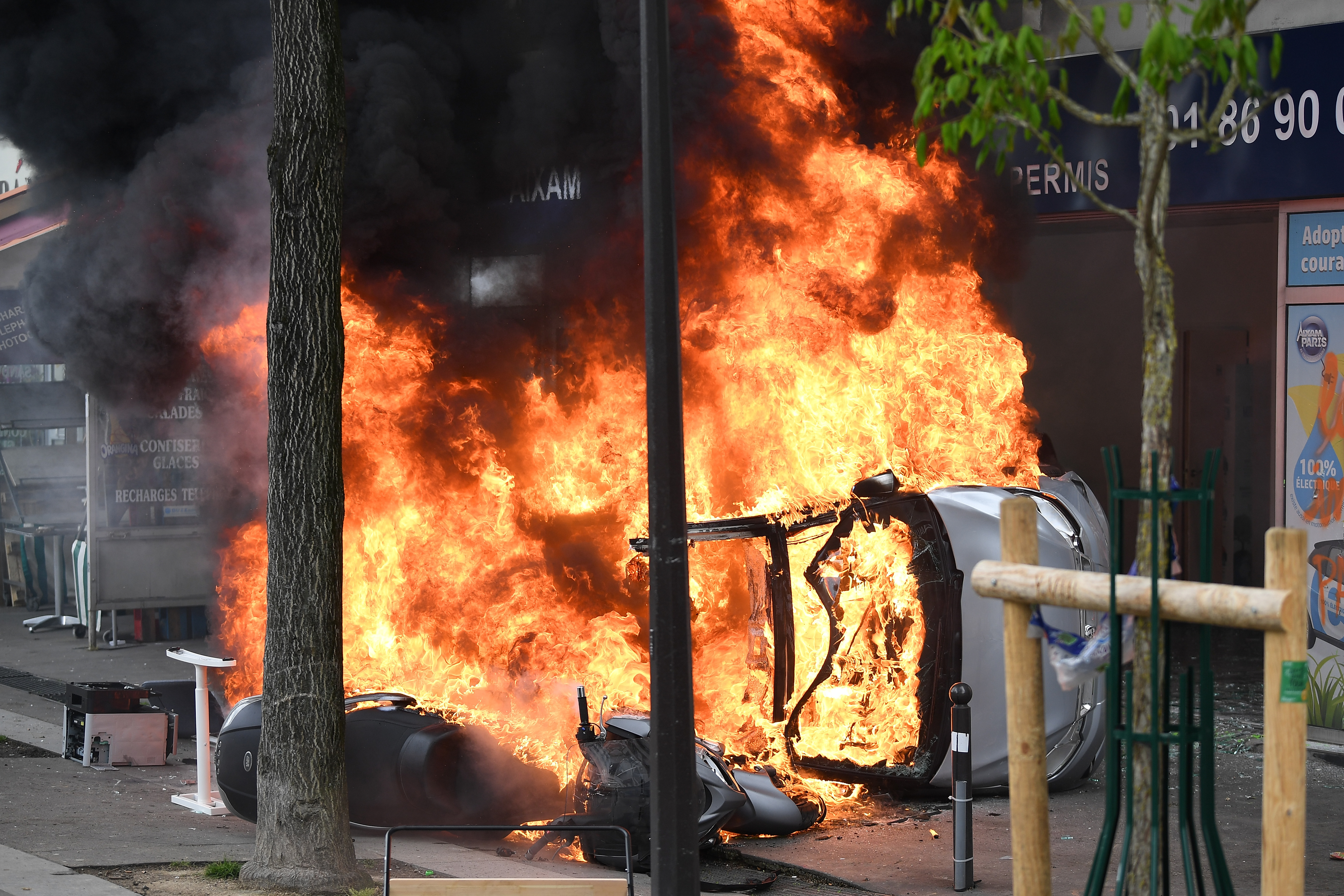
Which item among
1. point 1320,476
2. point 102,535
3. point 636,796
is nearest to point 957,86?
point 636,796

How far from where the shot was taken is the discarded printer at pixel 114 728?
973 cm

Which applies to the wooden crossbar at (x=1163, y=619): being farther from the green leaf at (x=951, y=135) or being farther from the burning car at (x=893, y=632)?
the burning car at (x=893, y=632)

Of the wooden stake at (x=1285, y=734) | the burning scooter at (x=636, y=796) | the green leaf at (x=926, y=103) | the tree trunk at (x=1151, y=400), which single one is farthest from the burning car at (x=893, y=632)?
the green leaf at (x=926, y=103)

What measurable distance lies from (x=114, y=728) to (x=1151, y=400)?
8.23 m

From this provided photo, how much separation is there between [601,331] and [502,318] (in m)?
1.17

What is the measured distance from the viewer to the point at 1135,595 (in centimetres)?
367

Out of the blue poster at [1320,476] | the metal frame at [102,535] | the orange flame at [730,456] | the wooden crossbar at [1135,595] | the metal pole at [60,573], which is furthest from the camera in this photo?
the metal pole at [60,573]

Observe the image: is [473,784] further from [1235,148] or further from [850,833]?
[1235,148]

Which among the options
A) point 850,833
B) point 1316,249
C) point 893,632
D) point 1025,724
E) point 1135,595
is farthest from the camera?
point 1316,249

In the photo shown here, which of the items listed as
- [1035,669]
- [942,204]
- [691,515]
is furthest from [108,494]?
[1035,669]

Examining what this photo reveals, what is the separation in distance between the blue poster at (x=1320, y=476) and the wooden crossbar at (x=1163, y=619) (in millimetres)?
6761

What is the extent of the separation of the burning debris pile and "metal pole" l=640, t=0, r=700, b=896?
2416mm

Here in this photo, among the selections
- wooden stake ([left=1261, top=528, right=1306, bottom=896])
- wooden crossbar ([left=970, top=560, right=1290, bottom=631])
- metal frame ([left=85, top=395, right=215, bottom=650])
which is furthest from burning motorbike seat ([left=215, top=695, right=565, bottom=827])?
metal frame ([left=85, top=395, right=215, bottom=650])

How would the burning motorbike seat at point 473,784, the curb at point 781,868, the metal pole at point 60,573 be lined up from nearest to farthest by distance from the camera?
the curb at point 781,868, the burning motorbike seat at point 473,784, the metal pole at point 60,573
